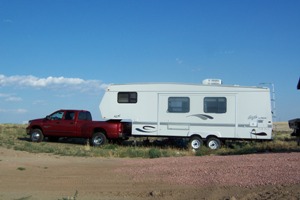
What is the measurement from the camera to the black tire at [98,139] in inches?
813

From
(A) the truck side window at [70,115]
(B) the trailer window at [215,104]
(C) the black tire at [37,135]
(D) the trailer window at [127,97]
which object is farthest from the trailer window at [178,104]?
(C) the black tire at [37,135]

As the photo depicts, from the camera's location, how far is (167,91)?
1961cm

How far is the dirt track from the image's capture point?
Result: 8039mm

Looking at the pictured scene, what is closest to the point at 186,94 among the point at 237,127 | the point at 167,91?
the point at 167,91

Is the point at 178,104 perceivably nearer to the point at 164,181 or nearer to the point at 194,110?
the point at 194,110

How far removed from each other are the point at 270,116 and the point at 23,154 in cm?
1041

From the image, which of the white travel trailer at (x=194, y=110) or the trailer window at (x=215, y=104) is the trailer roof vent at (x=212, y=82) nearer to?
the white travel trailer at (x=194, y=110)

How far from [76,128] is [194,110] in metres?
6.31

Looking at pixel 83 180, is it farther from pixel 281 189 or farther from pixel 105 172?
pixel 281 189

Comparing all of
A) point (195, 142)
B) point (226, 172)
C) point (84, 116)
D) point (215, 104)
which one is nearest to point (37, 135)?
point (84, 116)

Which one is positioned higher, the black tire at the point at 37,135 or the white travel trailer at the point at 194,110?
the white travel trailer at the point at 194,110

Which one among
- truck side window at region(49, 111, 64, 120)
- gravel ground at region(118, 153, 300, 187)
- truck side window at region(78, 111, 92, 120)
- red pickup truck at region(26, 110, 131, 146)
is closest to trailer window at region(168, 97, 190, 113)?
red pickup truck at region(26, 110, 131, 146)

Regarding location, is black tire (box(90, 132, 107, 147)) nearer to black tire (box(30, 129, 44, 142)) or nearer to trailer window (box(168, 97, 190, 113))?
black tire (box(30, 129, 44, 142))

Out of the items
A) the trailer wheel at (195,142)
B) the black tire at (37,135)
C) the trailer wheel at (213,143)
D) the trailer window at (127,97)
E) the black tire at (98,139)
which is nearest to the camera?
the trailer wheel at (213,143)
